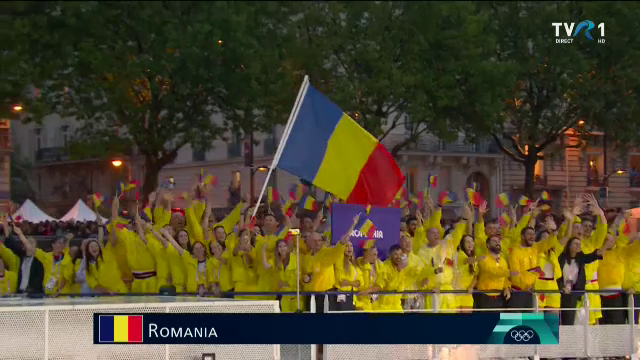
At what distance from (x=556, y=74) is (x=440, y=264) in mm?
31534

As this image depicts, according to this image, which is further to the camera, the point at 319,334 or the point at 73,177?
the point at 73,177

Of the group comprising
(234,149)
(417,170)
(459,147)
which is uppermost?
(459,147)

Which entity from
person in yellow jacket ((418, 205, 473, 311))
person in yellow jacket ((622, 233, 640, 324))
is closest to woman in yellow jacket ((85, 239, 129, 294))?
person in yellow jacket ((418, 205, 473, 311))

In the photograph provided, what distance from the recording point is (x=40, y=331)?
39.8 ft

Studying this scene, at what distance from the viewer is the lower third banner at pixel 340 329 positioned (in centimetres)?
1155

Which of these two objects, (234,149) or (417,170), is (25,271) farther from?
(417,170)

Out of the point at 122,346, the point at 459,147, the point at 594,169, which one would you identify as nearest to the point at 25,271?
the point at 122,346

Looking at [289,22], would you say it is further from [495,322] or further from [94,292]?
[495,322]

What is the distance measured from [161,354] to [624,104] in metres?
36.9

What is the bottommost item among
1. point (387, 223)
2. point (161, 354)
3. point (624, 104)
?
point (161, 354)

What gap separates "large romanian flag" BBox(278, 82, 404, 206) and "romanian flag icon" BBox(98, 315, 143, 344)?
405 cm

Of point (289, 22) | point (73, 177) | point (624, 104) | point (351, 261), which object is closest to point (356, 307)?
point (351, 261)

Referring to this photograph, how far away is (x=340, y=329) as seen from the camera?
11672mm

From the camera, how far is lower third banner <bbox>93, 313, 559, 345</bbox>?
11547 millimetres
